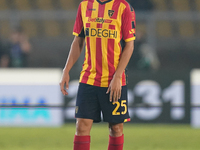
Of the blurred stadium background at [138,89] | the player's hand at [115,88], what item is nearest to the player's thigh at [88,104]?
the player's hand at [115,88]

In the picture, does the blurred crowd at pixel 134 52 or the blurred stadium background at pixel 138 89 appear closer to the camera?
the blurred stadium background at pixel 138 89

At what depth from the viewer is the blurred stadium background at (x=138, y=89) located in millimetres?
6680

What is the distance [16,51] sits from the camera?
30.9 feet

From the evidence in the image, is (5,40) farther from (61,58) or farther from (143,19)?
(143,19)

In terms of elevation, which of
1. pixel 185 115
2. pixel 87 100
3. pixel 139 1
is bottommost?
pixel 185 115

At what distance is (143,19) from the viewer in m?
9.16

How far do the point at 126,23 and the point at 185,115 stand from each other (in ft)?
14.8

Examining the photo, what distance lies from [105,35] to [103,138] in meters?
3.17

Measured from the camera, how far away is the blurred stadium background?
21.9 ft

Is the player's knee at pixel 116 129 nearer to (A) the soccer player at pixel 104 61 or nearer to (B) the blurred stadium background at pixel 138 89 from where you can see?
(A) the soccer player at pixel 104 61

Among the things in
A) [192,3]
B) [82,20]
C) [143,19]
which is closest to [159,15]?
[143,19]

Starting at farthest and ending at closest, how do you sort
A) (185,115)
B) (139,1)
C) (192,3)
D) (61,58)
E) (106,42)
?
(192,3) → (61,58) → (139,1) → (185,115) → (106,42)

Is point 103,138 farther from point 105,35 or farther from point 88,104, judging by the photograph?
point 105,35

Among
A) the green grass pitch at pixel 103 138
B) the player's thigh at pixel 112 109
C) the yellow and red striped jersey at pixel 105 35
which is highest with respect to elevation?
the yellow and red striped jersey at pixel 105 35
